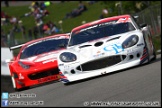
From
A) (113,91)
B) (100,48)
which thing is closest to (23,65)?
(100,48)

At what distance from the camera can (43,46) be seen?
41.8ft

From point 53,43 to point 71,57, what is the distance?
2540 mm

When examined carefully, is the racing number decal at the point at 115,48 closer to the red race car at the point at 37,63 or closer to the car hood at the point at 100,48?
the car hood at the point at 100,48

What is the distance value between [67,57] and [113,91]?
8.83ft

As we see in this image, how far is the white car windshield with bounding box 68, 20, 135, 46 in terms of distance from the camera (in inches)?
442

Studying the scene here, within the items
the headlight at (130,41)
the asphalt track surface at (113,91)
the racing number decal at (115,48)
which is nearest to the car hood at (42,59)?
the asphalt track surface at (113,91)

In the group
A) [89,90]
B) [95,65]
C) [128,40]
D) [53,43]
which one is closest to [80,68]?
[95,65]

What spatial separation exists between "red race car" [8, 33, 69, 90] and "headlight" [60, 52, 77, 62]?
0.94 meters

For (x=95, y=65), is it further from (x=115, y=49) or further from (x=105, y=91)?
(x=105, y=91)

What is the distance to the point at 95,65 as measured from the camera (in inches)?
400

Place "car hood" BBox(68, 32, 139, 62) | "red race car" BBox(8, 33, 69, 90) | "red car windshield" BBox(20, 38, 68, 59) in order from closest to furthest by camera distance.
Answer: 1. "car hood" BBox(68, 32, 139, 62)
2. "red race car" BBox(8, 33, 69, 90)
3. "red car windshield" BBox(20, 38, 68, 59)

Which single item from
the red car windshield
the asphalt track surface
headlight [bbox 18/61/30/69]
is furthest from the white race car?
the red car windshield

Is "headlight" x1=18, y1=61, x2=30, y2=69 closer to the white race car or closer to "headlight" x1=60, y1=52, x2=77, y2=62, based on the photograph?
the white race car

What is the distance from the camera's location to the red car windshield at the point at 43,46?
12.5m
